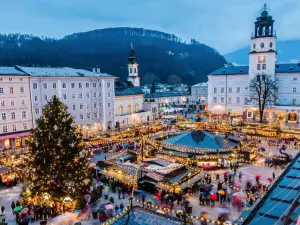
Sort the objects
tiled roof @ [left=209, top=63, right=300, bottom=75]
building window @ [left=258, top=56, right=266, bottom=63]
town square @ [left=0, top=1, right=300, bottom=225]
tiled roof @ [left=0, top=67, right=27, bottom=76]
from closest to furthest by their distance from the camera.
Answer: town square @ [left=0, top=1, right=300, bottom=225] → tiled roof @ [left=0, top=67, right=27, bottom=76] → tiled roof @ [left=209, top=63, right=300, bottom=75] → building window @ [left=258, top=56, right=266, bottom=63]

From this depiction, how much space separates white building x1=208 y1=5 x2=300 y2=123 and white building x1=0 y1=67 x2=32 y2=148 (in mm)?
43315

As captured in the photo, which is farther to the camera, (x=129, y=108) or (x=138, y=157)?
(x=129, y=108)

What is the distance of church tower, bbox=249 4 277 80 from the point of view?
5625 cm

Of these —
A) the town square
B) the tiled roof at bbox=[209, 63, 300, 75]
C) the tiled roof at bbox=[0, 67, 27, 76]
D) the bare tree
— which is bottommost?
the town square

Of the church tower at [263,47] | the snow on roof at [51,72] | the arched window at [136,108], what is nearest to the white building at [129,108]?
the arched window at [136,108]

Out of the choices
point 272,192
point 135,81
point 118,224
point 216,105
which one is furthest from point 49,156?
point 135,81

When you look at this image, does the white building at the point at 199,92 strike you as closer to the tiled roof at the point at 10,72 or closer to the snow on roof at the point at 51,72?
the snow on roof at the point at 51,72

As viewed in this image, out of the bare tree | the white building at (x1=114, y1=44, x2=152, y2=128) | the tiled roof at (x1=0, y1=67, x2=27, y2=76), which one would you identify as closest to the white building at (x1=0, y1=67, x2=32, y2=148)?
the tiled roof at (x1=0, y1=67, x2=27, y2=76)

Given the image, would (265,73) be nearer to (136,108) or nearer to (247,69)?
(247,69)

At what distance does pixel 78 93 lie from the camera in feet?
149

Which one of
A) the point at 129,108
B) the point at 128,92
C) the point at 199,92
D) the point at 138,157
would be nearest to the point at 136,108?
the point at 129,108

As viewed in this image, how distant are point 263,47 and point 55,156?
2081 inches

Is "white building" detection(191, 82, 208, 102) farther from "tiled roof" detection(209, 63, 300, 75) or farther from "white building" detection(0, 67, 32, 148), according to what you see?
"white building" detection(0, 67, 32, 148)

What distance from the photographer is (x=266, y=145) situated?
3609cm
